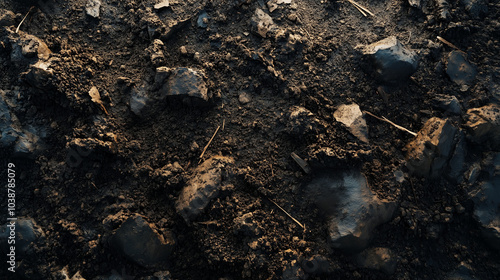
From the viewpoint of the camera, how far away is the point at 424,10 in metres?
2.34

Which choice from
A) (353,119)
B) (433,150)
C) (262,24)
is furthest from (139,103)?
(433,150)

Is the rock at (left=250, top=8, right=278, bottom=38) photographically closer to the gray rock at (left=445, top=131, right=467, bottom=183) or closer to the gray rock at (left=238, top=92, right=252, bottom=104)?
the gray rock at (left=238, top=92, right=252, bottom=104)

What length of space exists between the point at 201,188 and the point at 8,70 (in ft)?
4.76

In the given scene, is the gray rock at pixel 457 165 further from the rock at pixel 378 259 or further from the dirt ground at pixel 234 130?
the rock at pixel 378 259

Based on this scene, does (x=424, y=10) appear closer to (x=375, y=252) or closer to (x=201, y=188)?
(x=375, y=252)

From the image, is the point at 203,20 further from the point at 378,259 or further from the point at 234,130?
the point at 378,259

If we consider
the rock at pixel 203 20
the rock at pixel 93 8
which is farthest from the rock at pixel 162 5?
the rock at pixel 93 8

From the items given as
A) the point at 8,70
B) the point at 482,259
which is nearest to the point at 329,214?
the point at 482,259

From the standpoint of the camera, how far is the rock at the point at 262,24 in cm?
219

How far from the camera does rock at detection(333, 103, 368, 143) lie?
2016mm

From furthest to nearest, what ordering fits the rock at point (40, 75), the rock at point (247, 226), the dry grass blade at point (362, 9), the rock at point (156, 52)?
the dry grass blade at point (362, 9), the rock at point (156, 52), the rock at point (40, 75), the rock at point (247, 226)

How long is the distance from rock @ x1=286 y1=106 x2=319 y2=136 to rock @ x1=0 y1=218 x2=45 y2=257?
1.57 metres

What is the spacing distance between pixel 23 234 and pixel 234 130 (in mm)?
1348

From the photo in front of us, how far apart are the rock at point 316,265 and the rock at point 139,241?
31.1 inches
